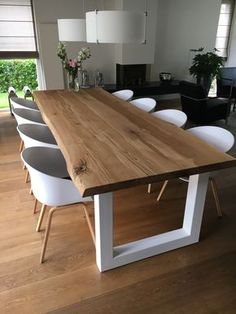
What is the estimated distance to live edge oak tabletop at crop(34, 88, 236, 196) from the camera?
1.42m

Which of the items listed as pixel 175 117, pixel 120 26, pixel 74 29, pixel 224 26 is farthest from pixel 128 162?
pixel 224 26

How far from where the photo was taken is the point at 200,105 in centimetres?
437

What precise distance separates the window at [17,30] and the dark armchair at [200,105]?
3127 mm

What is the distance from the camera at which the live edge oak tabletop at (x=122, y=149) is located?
1419 mm

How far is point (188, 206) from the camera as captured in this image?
1960mm

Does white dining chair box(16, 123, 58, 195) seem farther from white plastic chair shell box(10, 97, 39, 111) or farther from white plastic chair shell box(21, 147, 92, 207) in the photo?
white plastic chair shell box(10, 97, 39, 111)

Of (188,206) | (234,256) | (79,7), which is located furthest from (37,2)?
(234,256)

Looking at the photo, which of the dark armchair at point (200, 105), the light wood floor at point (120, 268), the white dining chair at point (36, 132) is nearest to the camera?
the light wood floor at point (120, 268)

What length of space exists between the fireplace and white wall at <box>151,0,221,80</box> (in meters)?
0.42

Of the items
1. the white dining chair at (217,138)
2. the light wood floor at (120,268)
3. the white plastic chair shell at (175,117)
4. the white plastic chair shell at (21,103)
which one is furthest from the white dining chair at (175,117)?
the white plastic chair shell at (21,103)

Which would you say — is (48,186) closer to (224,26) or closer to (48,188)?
(48,188)

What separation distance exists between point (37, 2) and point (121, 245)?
4937 millimetres

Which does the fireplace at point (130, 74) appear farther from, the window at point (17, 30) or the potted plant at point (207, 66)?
the window at point (17, 30)

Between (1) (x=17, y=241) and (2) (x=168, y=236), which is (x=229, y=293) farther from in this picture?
(1) (x=17, y=241)
